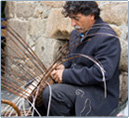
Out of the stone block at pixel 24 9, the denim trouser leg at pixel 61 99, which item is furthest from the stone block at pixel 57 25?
the denim trouser leg at pixel 61 99

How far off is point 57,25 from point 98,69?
0.85m

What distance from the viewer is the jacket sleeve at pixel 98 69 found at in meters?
1.28

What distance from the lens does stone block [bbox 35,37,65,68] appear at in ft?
6.68

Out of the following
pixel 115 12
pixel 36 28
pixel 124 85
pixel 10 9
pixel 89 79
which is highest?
pixel 115 12

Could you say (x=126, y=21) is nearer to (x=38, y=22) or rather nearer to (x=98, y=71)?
(x=98, y=71)

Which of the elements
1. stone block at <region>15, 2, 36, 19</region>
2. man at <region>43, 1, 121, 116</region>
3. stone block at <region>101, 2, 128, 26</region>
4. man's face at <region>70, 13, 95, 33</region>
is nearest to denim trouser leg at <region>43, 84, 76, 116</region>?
man at <region>43, 1, 121, 116</region>

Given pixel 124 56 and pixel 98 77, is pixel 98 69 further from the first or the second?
pixel 124 56

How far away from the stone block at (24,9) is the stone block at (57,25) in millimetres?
255

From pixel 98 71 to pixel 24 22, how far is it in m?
1.26

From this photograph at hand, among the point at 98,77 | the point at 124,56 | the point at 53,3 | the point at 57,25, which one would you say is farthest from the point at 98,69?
the point at 53,3

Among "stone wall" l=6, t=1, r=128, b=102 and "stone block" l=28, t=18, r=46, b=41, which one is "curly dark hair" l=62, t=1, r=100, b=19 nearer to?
"stone wall" l=6, t=1, r=128, b=102

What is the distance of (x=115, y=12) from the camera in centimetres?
162

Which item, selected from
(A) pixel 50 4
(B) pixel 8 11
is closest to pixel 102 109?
(A) pixel 50 4

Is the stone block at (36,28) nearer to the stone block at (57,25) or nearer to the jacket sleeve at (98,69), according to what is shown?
the stone block at (57,25)
